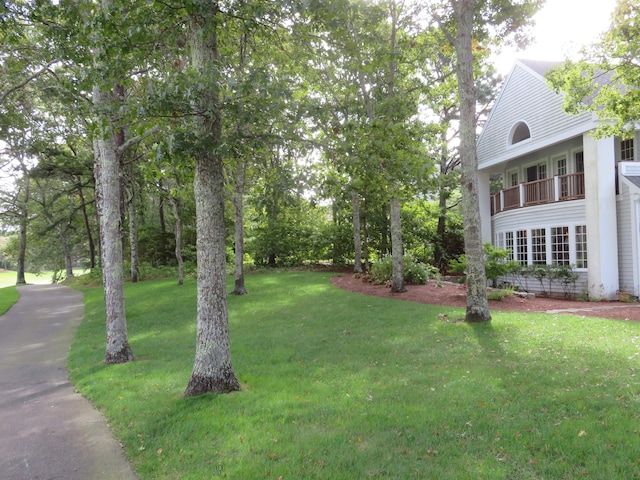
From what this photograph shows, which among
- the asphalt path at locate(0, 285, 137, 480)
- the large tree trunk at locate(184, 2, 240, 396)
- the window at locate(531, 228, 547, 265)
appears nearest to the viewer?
the asphalt path at locate(0, 285, 137, 480)

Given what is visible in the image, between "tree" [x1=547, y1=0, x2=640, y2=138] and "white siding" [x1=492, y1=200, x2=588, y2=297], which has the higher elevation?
"tree" [x1=547, y1=0, x2=640, y2=138]

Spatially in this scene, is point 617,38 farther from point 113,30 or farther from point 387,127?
point 113,30

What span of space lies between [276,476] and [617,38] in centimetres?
1305

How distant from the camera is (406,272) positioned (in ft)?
49.5

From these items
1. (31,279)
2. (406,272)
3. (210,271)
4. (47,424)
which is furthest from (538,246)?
(31,279)

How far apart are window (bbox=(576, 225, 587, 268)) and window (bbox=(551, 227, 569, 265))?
0.43m

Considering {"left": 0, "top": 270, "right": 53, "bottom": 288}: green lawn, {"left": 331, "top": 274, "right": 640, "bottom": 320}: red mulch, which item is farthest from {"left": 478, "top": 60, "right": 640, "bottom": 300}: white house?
{"left": 0, "top": 270, "right": 53, "bottom": 288}: green lawn

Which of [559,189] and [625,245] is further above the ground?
[559,189]

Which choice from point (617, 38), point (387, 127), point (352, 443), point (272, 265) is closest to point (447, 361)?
point (352, 443)

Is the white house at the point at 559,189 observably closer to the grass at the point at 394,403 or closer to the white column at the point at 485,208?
the white column at the point at 485,208

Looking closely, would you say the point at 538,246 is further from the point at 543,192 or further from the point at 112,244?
the point at 112,244

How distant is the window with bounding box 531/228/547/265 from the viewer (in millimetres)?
15859

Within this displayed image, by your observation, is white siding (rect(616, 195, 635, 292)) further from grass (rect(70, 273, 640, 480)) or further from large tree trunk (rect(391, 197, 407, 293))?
large tree trunk (rect(391, 197, 407, 293))

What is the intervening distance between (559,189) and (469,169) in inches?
319
